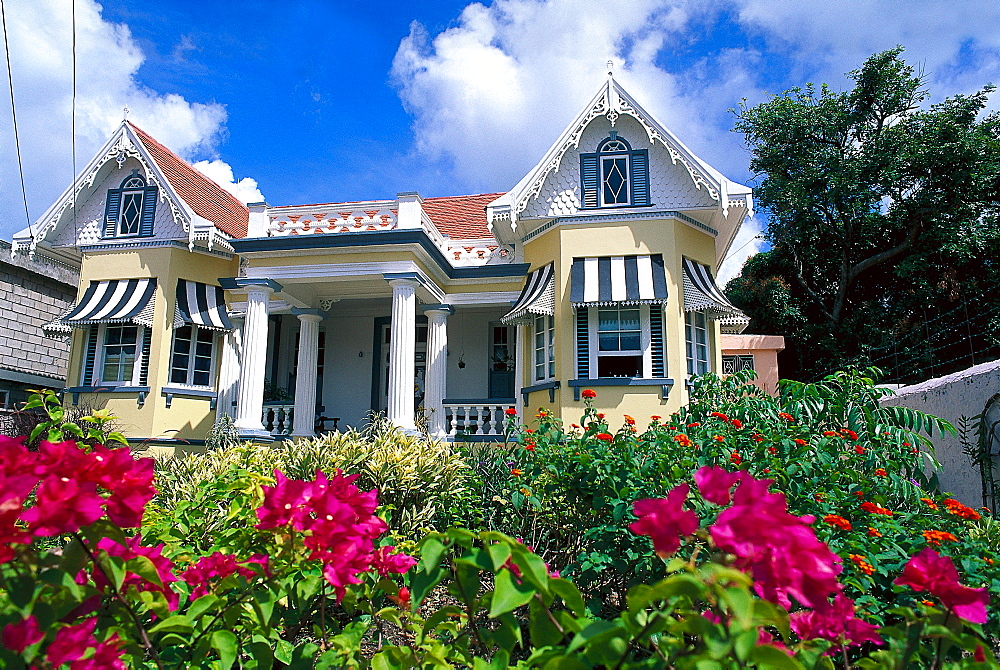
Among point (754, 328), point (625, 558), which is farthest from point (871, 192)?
point (625, 558)

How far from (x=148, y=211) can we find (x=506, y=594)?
46.8 ft

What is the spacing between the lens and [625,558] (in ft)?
13.3

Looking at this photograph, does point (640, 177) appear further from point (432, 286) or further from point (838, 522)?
point (838, 522)

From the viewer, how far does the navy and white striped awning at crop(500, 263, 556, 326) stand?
1144cm

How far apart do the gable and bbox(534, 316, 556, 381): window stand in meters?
1.97

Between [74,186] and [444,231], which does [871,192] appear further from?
[74,186]

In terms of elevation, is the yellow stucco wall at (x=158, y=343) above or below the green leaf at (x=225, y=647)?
above

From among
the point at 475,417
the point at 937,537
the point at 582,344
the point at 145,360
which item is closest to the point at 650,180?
the point at 582,344

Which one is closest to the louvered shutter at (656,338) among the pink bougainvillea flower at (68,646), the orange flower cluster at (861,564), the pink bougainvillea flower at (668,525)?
the orange flower cluster at (861,564)

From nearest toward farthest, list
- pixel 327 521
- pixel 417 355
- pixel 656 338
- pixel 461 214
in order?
pixel 327 521 < pixel 656 338 < pixel 417 355 < pixel 461 214

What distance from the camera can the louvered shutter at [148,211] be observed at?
43.9ft

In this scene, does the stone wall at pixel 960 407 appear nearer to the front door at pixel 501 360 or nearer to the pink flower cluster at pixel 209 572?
the pink flower cluster at pixel 209 572

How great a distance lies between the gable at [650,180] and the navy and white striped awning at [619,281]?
1.03 meters

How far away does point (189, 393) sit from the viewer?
13.0m
